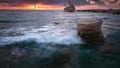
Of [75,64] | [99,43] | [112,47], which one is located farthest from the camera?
[99,43]

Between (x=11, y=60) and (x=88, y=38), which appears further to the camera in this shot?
(x=88, y=38)

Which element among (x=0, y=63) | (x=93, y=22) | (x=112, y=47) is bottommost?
(x=112, y=47)

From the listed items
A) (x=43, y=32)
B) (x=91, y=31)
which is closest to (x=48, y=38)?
(x=91, y=31)

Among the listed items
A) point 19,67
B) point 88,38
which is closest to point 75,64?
point 19,67

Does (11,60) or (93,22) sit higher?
(93,22)

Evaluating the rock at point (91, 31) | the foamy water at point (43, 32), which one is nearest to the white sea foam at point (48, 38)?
the foamy water at point (43, 32)

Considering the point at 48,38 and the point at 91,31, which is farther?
the point at 48,38

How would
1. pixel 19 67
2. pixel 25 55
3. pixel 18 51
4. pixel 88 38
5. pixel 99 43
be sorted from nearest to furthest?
pixel 19 67 < pixel 25 55 < pixel 18 51 < pixel 99 43 < pixel 88 38

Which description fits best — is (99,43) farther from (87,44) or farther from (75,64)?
(75,64)

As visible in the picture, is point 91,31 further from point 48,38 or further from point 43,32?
point 43,32

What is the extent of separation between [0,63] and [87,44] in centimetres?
945

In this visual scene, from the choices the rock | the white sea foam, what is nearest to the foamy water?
the white sea foam

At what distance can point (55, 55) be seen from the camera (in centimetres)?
1448

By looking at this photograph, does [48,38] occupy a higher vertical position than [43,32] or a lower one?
higher
